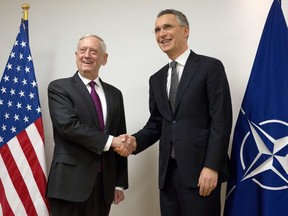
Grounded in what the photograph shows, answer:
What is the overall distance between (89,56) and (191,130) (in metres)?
0.75

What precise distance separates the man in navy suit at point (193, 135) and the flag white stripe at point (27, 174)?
0.84 meters

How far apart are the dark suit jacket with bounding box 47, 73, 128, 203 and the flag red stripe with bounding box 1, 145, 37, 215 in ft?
1.54

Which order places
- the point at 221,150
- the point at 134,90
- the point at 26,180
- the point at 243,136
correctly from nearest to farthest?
the point at 221,150 < the point at 243,136 < the point at 26,180 < the point at 134,90

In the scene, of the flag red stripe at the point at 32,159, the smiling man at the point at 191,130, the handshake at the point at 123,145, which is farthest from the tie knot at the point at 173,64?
the flag red stripe at the point at 32,159

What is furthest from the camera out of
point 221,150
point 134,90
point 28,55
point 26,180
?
point 134,90

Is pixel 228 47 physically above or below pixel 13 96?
above

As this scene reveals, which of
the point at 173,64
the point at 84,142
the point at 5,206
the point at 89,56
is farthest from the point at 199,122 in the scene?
the point at 5,206

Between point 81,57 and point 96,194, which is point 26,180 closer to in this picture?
point 96,194

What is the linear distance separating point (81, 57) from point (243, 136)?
1.08 m

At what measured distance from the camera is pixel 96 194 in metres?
1.85

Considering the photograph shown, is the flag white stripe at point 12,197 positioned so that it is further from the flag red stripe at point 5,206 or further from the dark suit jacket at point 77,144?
the dark suit jacket at point 77,144

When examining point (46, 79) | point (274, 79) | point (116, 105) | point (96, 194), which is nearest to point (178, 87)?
point (116, 105)

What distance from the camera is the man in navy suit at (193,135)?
169cm

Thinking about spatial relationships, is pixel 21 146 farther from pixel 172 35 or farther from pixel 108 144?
pixel 172 35
